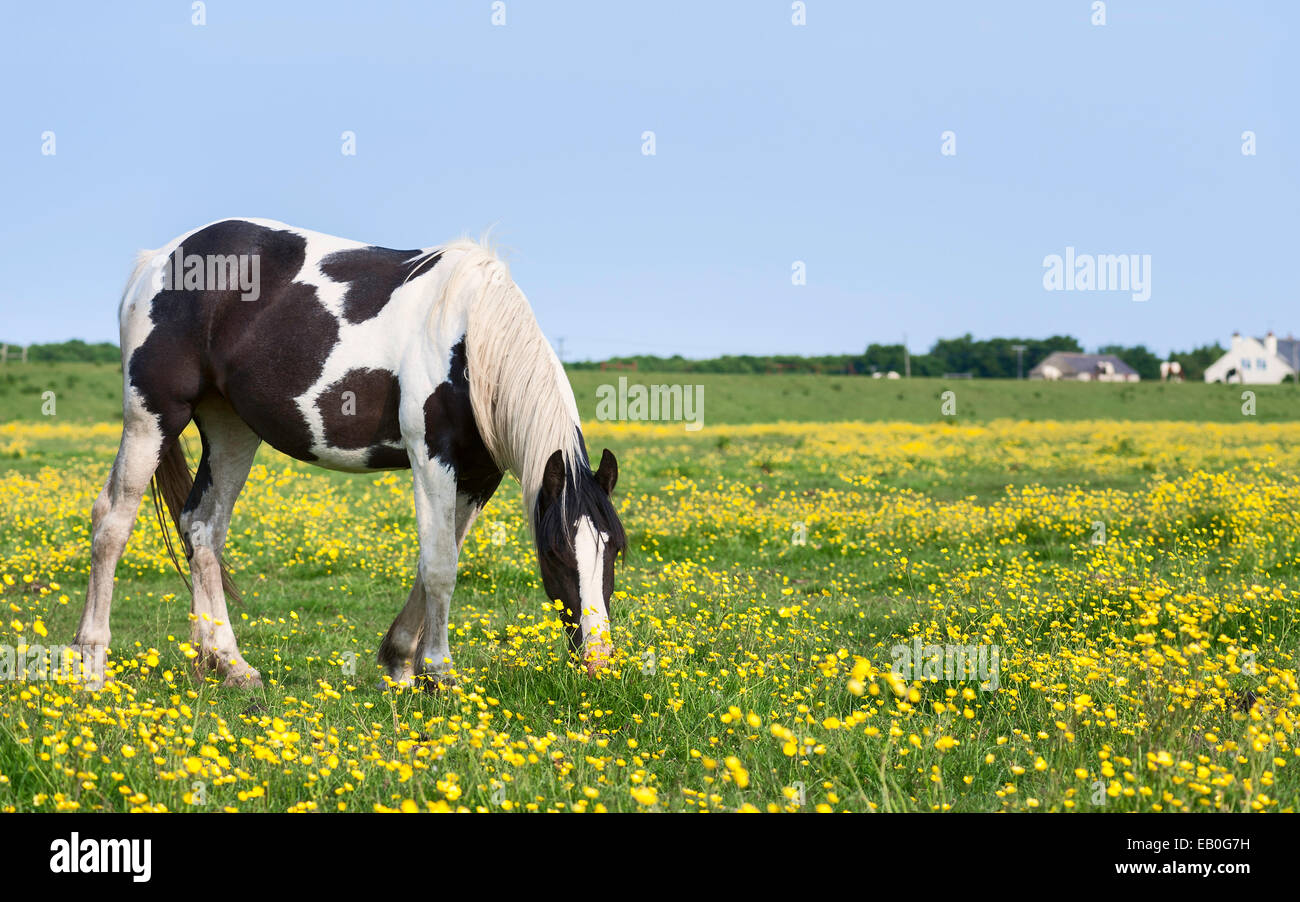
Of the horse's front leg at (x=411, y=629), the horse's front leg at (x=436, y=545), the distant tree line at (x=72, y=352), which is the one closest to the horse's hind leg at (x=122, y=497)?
the horse's front leg at (x=411, y=629)

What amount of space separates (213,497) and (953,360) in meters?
101

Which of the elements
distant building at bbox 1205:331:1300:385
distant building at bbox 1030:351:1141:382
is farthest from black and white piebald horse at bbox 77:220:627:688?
distant building at bbox 1205:331:1300:385

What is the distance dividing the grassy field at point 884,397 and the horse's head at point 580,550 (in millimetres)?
35576

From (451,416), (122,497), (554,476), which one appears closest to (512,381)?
(451,416)

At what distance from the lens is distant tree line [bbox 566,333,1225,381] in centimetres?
7512

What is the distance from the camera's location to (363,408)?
588 centimetres

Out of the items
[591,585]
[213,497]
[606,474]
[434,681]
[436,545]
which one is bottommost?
[434,681]

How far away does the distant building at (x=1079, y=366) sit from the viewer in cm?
10531

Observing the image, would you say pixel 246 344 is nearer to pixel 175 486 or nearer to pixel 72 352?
pixel 175 486

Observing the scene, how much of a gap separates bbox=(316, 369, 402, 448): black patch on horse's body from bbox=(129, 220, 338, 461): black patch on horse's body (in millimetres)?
164

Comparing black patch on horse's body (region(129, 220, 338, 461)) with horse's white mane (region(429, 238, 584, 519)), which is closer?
horse's white mane (region(429, 238, 584, 519))

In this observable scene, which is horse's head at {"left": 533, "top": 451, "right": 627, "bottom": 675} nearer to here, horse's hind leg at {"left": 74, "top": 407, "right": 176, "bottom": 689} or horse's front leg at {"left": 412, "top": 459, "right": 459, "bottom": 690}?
horse's front leg at {"left": 412, "top": 459, "right": 459, "bottom": 690}

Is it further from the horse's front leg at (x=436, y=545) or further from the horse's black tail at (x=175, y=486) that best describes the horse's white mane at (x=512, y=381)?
the horse's black tail at (x=175, y=486)
